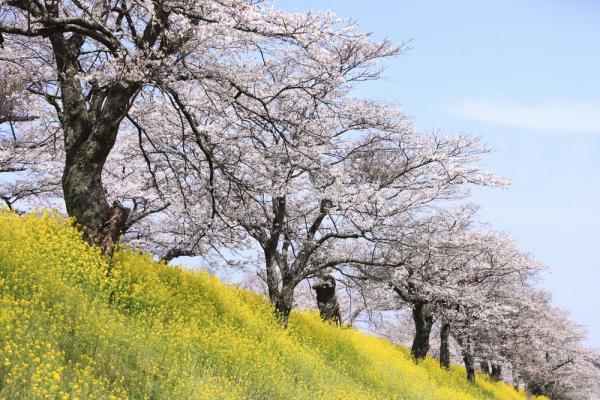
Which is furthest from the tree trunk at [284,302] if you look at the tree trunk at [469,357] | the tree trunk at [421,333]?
the tree trunk at [469,357]

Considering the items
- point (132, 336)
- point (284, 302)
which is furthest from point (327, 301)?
point (132, 336)

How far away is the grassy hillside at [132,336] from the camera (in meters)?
6.62

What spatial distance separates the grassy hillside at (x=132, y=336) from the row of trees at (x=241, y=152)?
127 centimetres

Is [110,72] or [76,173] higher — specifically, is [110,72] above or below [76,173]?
above

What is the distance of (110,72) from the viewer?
33.7 ft

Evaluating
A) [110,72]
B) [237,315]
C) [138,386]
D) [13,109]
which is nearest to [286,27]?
Result: [110,72]

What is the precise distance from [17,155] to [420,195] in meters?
13.8

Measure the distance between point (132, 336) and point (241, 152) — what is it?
5.28m

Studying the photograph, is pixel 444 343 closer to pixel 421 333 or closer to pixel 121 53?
pixel 421 333

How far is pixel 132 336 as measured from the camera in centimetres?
855

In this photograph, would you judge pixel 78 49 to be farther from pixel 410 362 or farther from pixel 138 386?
pixel 410 362

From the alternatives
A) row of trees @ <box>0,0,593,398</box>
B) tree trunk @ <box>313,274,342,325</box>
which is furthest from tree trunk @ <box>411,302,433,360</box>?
tree trunk @ <box>313,274,342,325</box>

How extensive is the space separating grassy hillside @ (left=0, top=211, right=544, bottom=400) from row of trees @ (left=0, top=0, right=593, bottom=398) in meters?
1.27

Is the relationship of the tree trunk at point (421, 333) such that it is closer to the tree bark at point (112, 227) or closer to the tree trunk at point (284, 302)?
the tree trunk at point (284, 302)
